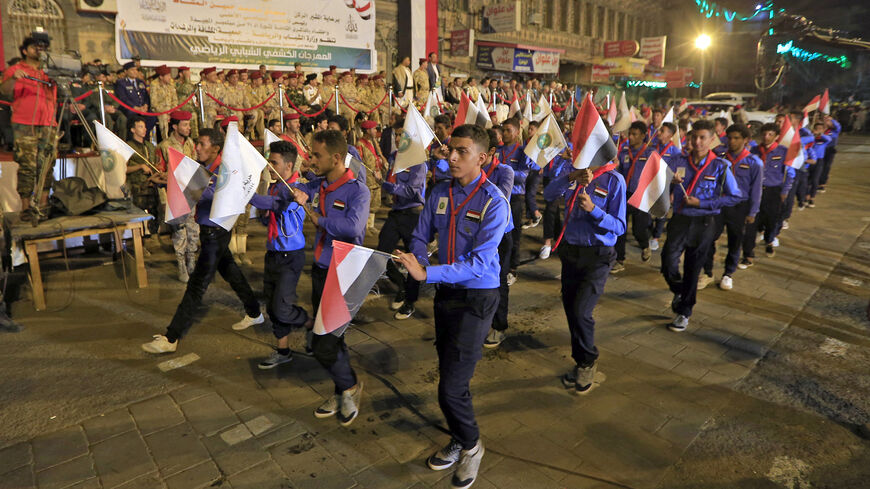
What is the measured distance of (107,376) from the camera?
495 cm

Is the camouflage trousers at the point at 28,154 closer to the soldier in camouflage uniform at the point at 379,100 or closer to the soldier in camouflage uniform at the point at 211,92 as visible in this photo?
the soldier in camouflage uniform at the point at 211,92

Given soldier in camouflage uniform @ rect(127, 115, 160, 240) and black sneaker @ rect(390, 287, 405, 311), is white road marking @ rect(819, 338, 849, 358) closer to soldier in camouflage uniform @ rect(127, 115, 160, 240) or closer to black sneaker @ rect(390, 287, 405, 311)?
black sneaker @ rect(390, 287, 405, 311)

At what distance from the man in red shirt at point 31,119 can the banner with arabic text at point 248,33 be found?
728 centimetres

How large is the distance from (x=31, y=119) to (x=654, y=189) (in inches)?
342

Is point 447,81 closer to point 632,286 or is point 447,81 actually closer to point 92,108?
point 92,108

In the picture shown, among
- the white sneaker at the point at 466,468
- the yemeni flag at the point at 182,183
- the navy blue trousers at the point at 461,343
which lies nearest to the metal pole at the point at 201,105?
the yemeni flag at the point at 182,183

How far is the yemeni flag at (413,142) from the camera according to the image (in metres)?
5.80

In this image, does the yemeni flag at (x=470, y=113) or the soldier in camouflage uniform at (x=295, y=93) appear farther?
the soldier in camouflage uniform at (x=295, y=93)

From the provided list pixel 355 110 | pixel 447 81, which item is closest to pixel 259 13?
pixel 355 110

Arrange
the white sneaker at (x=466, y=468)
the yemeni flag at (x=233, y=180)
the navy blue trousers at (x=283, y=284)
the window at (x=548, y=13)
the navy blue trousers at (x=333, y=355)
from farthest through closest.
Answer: the window at (x=548, y=13), the navy blue trousers at (x=283, y=284), the yemeni flag at (x=233, y=180), the navy blue trousers at (x=333, y=355), the white sneaker at (x=466, y=468)

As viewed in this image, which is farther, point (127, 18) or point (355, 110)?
point (355, 110)

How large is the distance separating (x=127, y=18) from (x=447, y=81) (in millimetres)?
11281

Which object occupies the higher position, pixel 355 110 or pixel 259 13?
pixel 259 13

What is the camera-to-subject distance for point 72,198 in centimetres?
701
